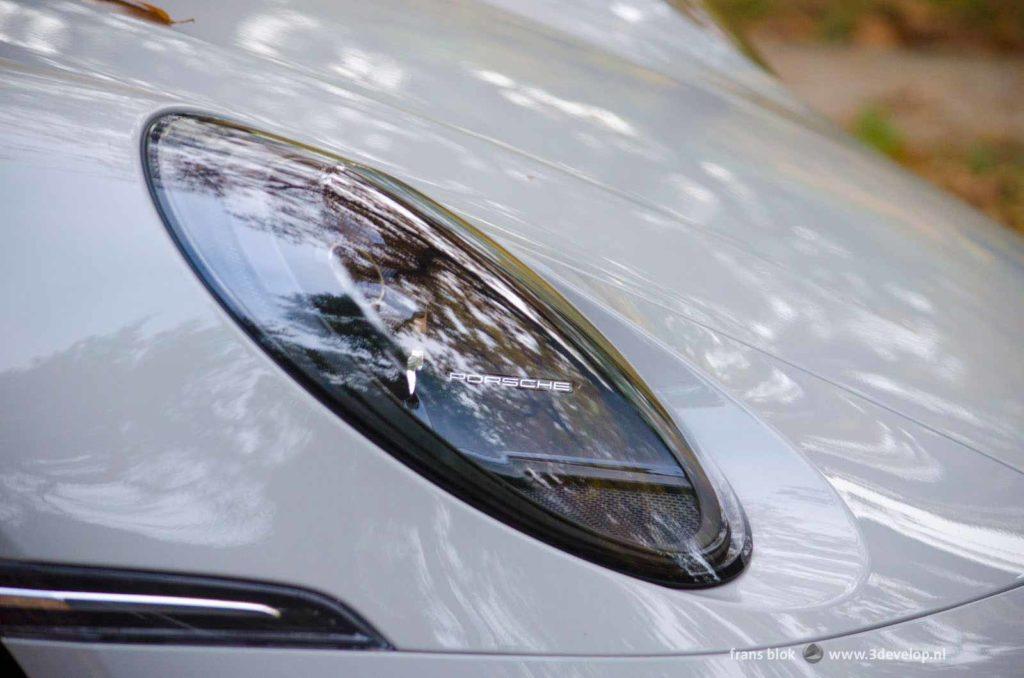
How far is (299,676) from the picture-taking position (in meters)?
1.11

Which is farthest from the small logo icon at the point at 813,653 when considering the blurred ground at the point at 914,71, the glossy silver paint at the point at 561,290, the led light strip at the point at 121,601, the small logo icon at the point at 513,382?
the blurred ground at the point at 914,71

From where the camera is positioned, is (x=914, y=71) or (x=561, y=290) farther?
(x=914, y=71)

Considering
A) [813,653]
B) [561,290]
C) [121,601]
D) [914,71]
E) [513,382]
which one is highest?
[914,71]

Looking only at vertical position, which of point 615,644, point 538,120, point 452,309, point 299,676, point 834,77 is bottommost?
point 299,676

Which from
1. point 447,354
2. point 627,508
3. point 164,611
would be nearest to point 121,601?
point 164,611

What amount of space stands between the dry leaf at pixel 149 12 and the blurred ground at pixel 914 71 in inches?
139

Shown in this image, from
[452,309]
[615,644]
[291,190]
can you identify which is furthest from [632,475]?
[291,190]

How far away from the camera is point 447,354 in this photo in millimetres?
1229

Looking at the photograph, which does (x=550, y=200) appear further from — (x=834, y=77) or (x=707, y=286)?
(x=834, y=77)

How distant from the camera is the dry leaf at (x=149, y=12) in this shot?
1681 mm

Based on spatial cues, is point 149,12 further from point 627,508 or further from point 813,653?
point 813,653

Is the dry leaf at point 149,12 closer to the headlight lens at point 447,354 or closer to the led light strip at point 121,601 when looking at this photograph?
the headlight lens at point 447,354

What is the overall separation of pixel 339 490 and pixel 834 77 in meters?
5.17

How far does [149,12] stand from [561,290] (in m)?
0.96
